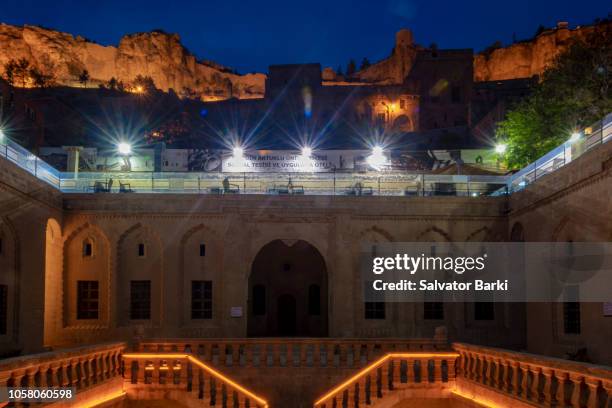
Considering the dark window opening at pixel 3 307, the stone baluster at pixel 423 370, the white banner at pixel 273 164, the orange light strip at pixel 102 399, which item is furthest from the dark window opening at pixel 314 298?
the orange light strip at pixel 102 399

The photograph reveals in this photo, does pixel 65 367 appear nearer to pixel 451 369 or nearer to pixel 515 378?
pixel 515 378

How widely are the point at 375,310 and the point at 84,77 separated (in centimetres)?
8029

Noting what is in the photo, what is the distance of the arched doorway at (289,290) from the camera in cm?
3162

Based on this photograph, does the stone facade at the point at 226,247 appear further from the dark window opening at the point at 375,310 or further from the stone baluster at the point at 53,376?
the stone baluster at the point at 53,376

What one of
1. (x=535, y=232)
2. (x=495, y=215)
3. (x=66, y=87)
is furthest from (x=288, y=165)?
(x=66, y=87)

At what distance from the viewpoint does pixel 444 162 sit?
40.1 m

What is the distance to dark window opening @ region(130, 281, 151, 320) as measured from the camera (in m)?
24.0

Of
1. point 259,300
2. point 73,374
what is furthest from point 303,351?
point 259,300

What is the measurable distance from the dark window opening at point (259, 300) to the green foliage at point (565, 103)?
1405cm

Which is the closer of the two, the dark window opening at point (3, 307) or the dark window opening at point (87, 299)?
the dark window opening at point (3, 307)

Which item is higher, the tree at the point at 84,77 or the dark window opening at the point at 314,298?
the tree at the point at 84,77

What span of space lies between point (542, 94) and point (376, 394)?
21.2m

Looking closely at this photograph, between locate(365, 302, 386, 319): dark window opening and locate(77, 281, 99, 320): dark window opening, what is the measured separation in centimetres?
965

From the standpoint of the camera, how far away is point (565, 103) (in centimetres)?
3009
